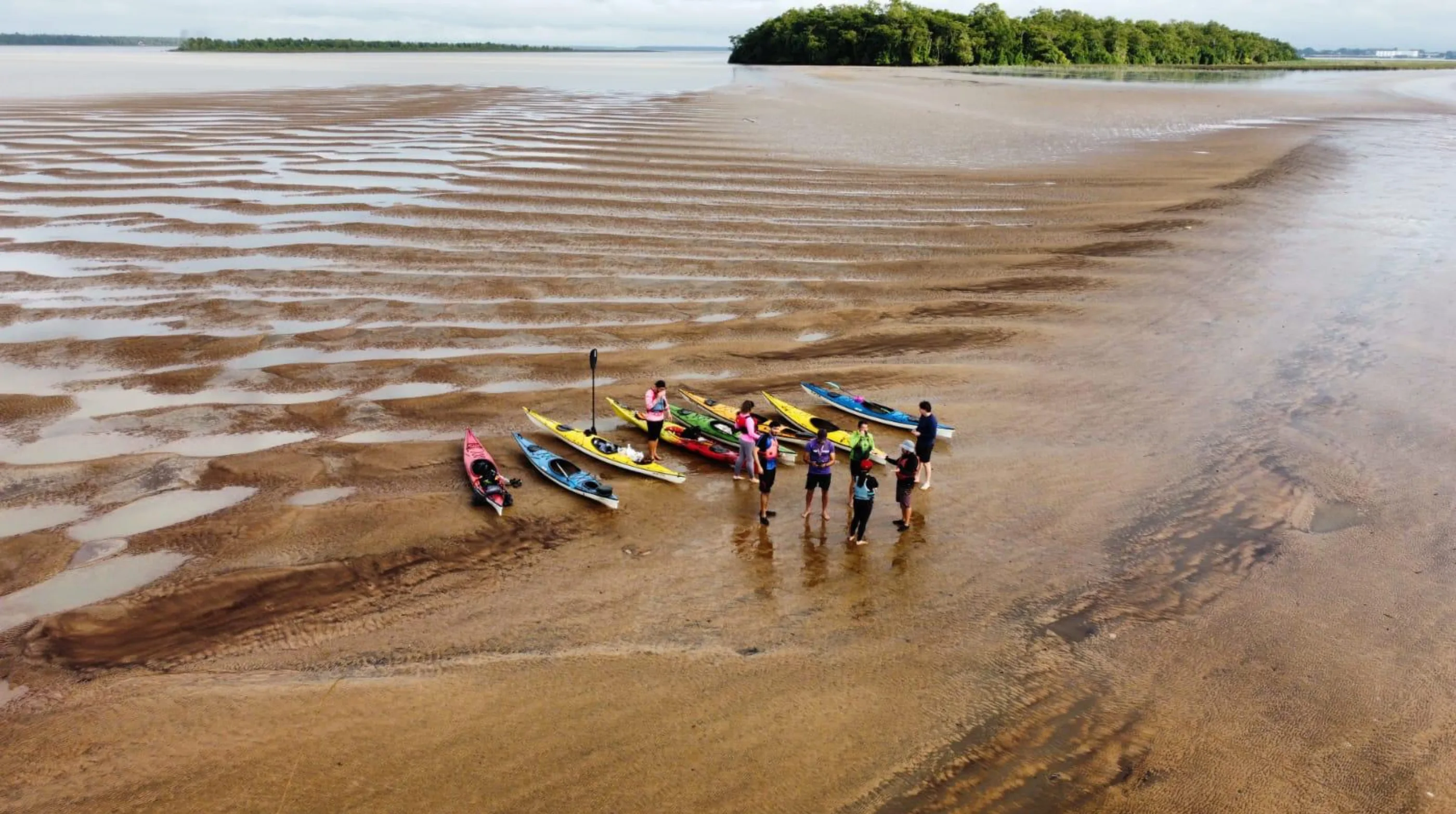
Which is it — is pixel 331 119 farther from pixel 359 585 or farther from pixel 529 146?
pixel 359 585

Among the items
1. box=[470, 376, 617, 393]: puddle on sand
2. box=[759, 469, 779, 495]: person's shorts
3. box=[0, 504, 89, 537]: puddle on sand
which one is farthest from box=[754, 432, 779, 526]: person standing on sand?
box=[0, 504, 89, 537]: puddle on sand

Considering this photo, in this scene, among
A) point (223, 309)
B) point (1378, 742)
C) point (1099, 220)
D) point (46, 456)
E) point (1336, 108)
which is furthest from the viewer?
point (1336, 108)

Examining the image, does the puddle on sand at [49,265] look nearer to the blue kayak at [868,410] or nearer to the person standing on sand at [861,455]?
the blue kayak at [868,410]

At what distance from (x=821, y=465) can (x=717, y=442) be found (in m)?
2.34

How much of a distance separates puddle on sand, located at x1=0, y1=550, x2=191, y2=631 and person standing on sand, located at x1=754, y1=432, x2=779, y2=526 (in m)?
6.02

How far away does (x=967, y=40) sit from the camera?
104938mm

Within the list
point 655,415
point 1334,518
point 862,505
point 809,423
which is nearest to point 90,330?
point 655,415

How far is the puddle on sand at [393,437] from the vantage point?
12367mm

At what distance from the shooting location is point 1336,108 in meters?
56.8

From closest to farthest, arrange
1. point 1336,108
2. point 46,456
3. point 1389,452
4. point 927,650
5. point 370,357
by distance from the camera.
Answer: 1. point 927,650
2. point 46,456
3. point 1389,452
4. point 370,357
5. point 1336,108

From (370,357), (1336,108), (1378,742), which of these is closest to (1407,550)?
(1378,742)

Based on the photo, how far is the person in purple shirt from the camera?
1048 centimetres

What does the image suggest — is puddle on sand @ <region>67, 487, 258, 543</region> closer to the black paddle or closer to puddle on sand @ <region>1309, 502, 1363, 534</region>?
the black paddle

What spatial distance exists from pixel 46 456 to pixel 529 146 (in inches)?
962
